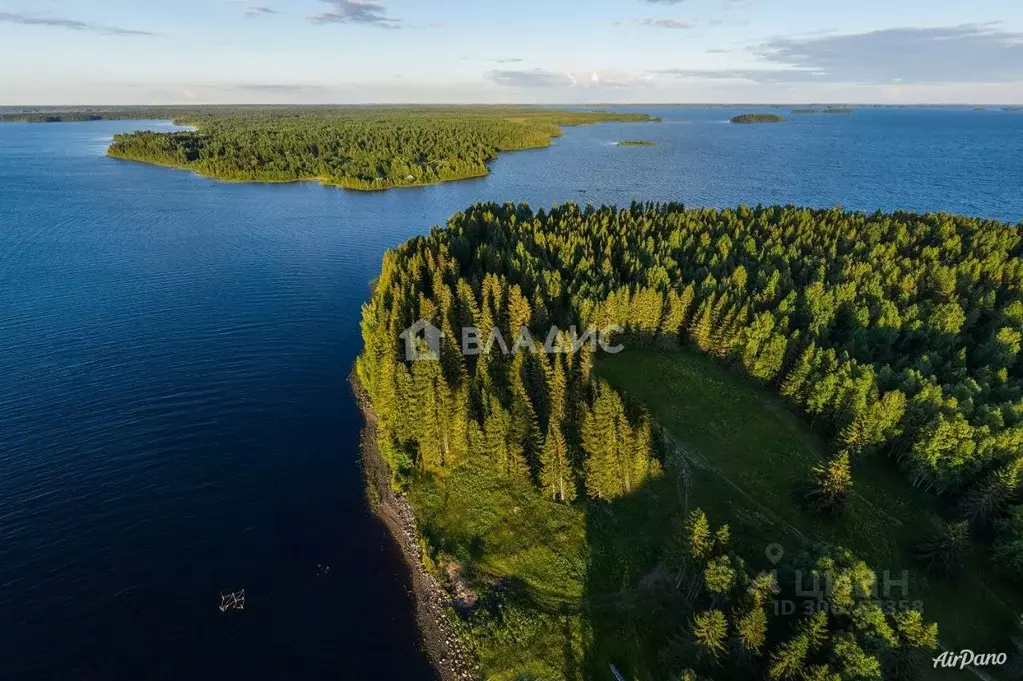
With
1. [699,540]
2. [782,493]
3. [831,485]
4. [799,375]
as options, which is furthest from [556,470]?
[799,375]

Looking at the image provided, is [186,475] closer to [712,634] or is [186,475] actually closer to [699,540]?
[699,540]

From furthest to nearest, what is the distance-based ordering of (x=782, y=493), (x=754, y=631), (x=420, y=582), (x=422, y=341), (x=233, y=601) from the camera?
(x=422, y=341) → (x=782, y=493) → (x=420, y=582) → (x=233, y=601) → (x=754, y=631)

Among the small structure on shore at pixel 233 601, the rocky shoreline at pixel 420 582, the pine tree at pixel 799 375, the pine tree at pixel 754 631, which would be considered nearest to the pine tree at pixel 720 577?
the pine tree at pixel 754 631

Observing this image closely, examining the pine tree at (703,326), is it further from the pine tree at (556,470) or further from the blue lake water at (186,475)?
the blue lake water at (186,475)

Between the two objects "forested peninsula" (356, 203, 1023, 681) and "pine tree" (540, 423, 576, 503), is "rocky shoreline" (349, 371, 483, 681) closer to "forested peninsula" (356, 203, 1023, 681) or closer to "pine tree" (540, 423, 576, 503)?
"forested peninsula" (356, 203, 1023, 681)

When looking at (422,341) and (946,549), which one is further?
(422,341)

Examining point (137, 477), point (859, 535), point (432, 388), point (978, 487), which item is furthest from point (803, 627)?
point (137, 477)

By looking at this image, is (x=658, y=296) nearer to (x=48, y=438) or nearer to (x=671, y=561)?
(x=671, y=561)
